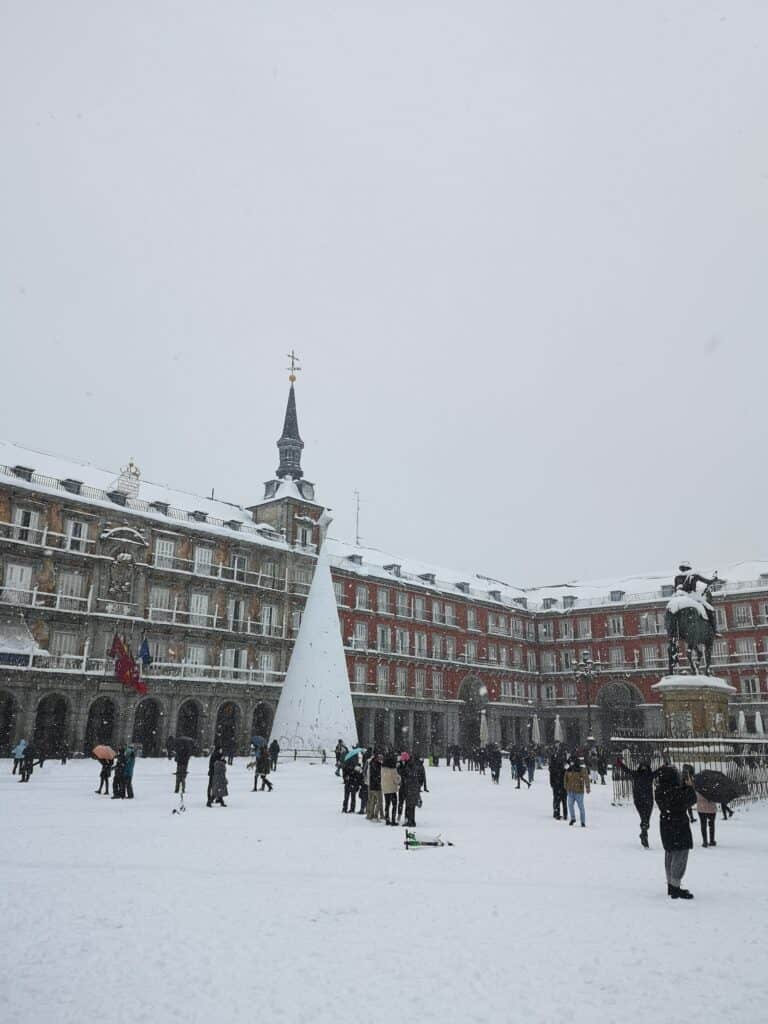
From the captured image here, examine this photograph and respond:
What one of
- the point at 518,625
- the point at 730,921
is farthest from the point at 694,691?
the point at 518,625

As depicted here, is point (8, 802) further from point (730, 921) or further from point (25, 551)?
point (25, 551)

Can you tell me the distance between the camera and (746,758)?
20.3m

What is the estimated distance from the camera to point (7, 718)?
1401 inches

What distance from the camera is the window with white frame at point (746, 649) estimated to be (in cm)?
5819

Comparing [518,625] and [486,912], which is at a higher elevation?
[518,625]

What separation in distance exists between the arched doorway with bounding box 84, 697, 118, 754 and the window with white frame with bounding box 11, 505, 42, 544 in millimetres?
8682

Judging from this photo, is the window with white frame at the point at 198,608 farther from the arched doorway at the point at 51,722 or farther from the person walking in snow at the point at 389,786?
the person walking in snow at the point at 389,786

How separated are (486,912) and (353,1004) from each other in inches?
115

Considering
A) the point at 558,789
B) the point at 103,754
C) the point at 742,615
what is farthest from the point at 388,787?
the point at 742,615

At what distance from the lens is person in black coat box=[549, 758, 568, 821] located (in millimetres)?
16508

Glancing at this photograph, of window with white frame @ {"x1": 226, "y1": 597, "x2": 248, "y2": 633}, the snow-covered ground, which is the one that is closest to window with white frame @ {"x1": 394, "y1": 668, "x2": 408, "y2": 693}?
window with white frame @ {"x1": 226, "y1": 597, "x2": 248, "y2": 633}

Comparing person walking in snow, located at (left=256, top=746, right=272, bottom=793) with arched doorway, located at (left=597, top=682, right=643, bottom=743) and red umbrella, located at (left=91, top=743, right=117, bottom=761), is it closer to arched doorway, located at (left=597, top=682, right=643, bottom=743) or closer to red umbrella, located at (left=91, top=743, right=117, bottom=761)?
red umbrella, located at (left=91, top=743, right=117, bottom=761)

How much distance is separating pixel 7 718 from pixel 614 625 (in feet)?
156

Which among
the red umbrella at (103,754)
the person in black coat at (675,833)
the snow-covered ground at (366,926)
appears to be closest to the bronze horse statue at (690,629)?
the snow-covered ground at (366,926)
